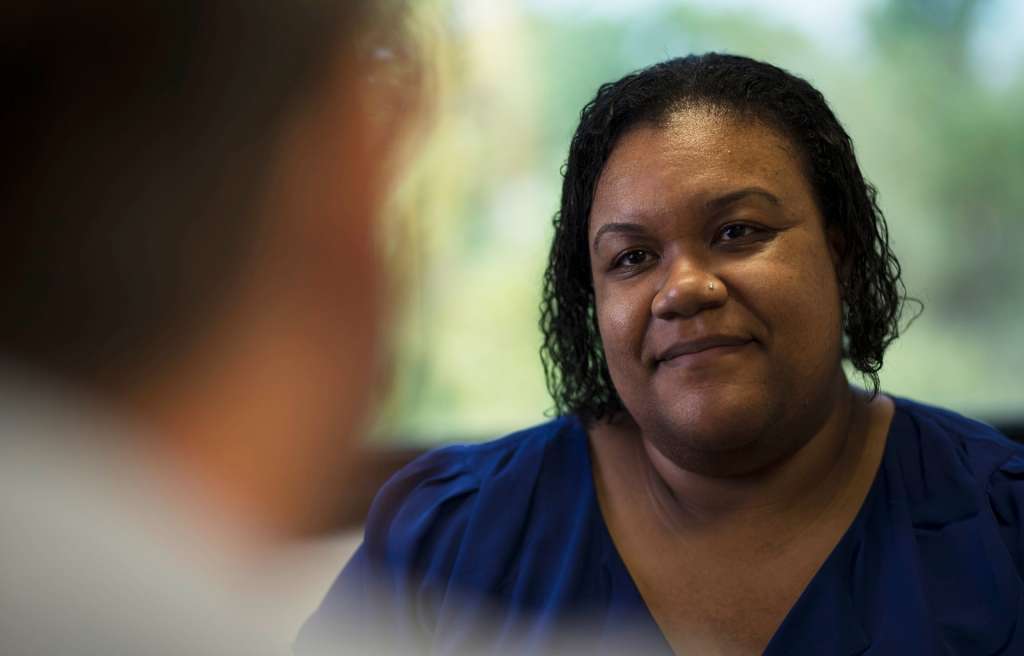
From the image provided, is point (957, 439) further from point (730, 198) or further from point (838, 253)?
point (730, 198)

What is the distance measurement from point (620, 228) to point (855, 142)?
47.0 inches

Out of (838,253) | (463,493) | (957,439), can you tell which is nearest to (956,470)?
(957,439)

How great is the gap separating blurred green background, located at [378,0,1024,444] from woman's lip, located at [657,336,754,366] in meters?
0.83

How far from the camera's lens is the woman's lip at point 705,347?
1325mm

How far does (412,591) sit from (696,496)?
50cm

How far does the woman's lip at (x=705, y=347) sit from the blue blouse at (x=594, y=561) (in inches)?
13.4

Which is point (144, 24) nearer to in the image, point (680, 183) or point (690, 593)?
point (680, 183)

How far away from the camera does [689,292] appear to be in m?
1.33

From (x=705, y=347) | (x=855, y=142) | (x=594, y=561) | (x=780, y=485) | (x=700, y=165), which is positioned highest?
(x=855, y=142)

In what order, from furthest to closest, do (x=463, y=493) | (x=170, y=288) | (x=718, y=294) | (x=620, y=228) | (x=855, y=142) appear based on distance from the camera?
(x=855, y=142) < (x=463, y=493) < (x=620, y=228) < (x=718, y=294) < (x=170, y=288)

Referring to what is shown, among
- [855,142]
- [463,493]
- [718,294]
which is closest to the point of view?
[718,294]

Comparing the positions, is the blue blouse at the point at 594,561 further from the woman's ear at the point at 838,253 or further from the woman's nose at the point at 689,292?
the woman's nose at the point at 689,292

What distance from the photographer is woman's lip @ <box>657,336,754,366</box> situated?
4.35 ft

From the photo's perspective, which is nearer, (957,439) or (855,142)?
(957,439)
